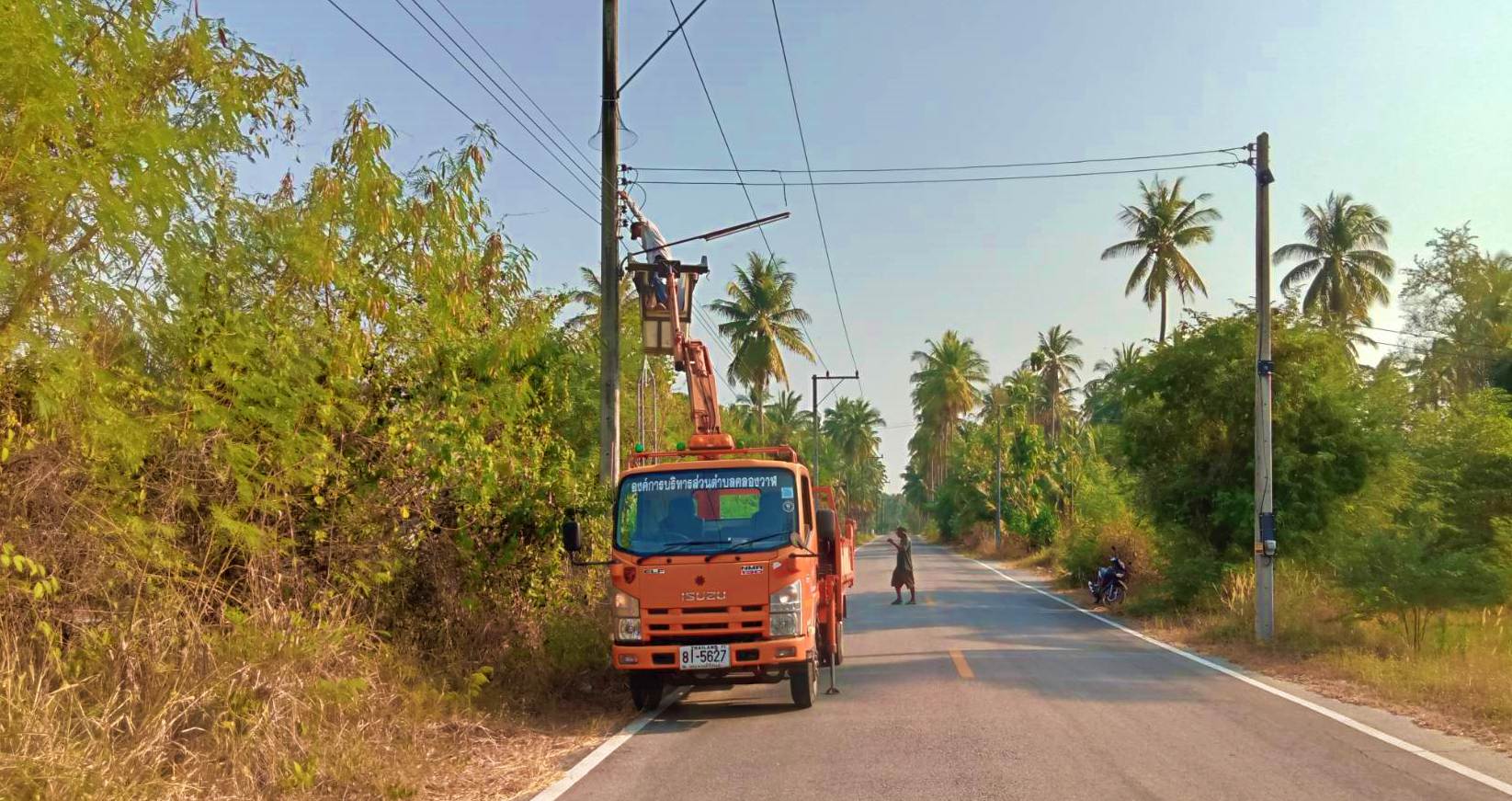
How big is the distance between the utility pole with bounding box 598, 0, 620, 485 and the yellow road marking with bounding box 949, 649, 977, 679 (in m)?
4.73

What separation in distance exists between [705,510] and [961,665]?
4.70 meters

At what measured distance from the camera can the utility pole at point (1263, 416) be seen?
1475 centimetres

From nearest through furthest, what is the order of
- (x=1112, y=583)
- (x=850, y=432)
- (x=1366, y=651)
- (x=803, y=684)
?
(x=803, y=684), (x=1366, y=651), (x=1112, y=583), (x=850, y=432)

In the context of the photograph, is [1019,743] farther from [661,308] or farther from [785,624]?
[661,308]

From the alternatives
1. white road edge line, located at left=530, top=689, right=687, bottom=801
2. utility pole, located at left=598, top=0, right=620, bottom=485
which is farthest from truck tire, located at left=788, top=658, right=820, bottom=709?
utility pole, located at left=598, top=0, right=620, bottom=485

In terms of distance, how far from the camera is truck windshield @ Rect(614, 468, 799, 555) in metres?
9.91

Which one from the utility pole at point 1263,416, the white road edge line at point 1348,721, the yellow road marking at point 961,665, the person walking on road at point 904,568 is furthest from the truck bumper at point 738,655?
the person walking on road at point 904,568

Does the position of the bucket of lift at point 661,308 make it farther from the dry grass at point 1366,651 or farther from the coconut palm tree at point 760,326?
the coconut palm tree at point 760,326

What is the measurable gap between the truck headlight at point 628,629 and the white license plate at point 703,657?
42 cm

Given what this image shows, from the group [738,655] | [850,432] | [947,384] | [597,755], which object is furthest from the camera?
[850,432]

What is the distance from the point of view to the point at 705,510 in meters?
10.2

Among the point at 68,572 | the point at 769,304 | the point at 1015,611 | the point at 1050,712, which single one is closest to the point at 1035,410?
the point at 769,304

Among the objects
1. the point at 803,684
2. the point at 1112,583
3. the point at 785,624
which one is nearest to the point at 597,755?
the point at 785,624

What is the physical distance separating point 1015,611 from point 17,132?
62.8 ft
